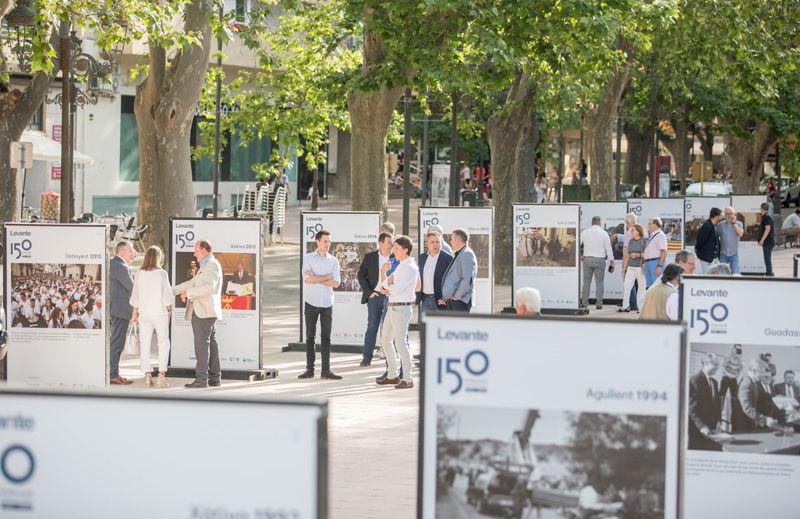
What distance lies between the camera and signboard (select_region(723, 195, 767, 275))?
3244 centimetres

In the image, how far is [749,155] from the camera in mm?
53938

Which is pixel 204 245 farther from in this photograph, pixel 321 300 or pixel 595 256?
pixel 595 256

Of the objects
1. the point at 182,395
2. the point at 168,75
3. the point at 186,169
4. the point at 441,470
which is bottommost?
the point at 441,470

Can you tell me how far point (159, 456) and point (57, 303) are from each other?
10.6 meters

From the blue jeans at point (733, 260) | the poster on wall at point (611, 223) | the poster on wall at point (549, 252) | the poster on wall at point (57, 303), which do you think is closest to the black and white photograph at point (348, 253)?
the poster on wall at point (57, 303)

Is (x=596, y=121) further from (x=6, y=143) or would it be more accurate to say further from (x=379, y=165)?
(x=6, y=143)

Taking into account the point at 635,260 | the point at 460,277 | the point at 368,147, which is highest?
the point at 368,147

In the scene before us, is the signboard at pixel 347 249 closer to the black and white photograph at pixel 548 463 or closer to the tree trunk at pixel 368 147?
the tree trunk at pixel 368 147

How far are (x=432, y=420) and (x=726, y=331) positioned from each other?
304 centimetres

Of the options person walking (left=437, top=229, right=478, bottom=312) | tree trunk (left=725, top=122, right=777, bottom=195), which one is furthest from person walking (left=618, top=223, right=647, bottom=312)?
tree trunk (left=725, top=122, right=777, bottom=195)

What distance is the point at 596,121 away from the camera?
131 ft

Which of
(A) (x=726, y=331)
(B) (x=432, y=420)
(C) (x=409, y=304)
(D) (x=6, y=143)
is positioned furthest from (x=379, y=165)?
(B) (x=432, y=420)

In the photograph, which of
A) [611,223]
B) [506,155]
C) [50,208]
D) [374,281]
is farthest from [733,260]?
[50,208]

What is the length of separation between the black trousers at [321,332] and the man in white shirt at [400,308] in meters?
0.84
